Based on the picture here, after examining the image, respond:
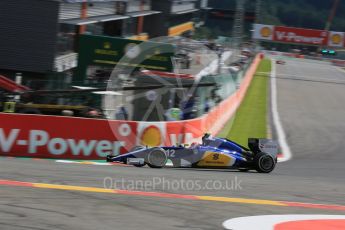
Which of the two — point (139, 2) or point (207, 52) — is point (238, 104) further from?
point (139, 2)

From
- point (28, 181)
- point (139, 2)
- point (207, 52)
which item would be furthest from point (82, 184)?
point (139, 2)

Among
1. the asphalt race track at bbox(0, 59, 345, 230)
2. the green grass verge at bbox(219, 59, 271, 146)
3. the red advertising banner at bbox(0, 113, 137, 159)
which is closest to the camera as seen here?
the asphalt race track at bbox(0, 59, 345, 230)

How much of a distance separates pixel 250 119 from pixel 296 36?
84325 mm

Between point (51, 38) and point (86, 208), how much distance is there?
24.1 m

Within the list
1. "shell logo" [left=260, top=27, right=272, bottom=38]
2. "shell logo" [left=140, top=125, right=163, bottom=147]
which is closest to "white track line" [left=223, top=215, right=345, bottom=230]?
"shell logo" [left=140, top=125, right=163, bottom=147]

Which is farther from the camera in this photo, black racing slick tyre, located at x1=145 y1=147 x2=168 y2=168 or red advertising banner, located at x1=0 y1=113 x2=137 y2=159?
red advertising banner, located at x1=0 y1=113 x2=137 y2=159

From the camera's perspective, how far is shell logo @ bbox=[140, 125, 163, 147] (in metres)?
13.9

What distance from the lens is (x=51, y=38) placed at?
29.1m

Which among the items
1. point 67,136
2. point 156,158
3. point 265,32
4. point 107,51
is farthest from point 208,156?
point 265,32

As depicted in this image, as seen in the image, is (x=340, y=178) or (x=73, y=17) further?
(x=73, y=17)

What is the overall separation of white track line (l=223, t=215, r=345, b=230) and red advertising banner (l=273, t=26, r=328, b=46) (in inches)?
3858

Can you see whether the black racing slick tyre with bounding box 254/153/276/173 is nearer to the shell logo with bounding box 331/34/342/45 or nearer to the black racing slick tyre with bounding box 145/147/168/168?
the black racing slick tyre with bounding box 145/147/168/168

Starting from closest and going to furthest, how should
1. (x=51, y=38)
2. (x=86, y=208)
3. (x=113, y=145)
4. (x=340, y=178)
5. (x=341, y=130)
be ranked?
(x=86, y=208), (x=340, y=178), (x=113, y=145), (x=341, y=130), (x=51, y=38)

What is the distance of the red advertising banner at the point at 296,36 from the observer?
101500 millimetres
